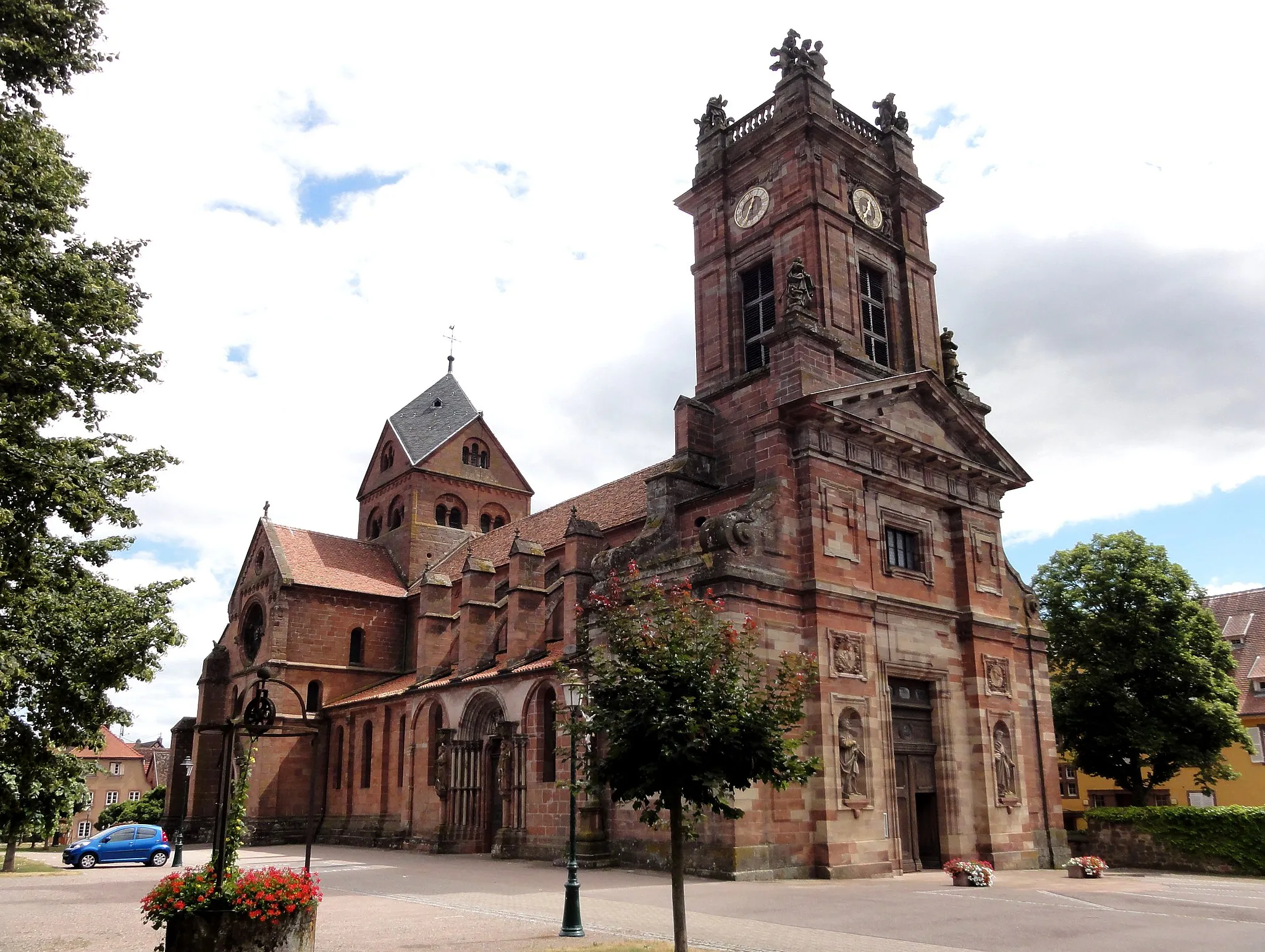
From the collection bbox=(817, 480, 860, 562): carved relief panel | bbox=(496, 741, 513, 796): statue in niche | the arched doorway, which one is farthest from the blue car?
bbox=(817, 480, 860, 562): carved relief panel

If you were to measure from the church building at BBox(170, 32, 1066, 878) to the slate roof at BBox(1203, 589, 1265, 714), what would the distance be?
19.7 metres

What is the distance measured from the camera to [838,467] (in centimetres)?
2508

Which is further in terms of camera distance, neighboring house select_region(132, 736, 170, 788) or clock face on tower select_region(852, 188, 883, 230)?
neighboring house select_region(132, 736, 170, 788)

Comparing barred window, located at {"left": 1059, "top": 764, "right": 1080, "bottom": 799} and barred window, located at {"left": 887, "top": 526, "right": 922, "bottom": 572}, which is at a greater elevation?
barred window, located at {"left": 887, "top": 526, "right": 922, "bottom": 572}

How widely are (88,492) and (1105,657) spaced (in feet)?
111

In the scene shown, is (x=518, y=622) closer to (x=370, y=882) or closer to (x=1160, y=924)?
(x=370, y=882)

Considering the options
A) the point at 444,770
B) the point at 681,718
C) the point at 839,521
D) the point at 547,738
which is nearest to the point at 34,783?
the point at 681,718

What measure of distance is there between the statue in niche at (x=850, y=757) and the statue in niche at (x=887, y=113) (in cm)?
1970

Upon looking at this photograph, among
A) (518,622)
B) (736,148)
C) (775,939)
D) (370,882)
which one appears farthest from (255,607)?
(775,939)

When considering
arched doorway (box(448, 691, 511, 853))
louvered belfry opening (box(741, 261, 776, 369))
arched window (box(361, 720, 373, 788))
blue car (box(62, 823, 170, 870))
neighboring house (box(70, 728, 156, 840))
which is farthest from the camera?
neighboring house (box(70, 728, 156, 840))

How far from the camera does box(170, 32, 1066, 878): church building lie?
23031mm

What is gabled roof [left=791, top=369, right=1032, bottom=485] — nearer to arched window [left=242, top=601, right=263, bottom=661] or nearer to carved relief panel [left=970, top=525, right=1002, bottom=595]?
carved relief panel [left=970, top=525, right=1002, bottom=595]

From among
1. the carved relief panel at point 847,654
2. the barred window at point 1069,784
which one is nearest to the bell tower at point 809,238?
the carved relief panel at point 847,654

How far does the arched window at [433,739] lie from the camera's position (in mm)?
33781
